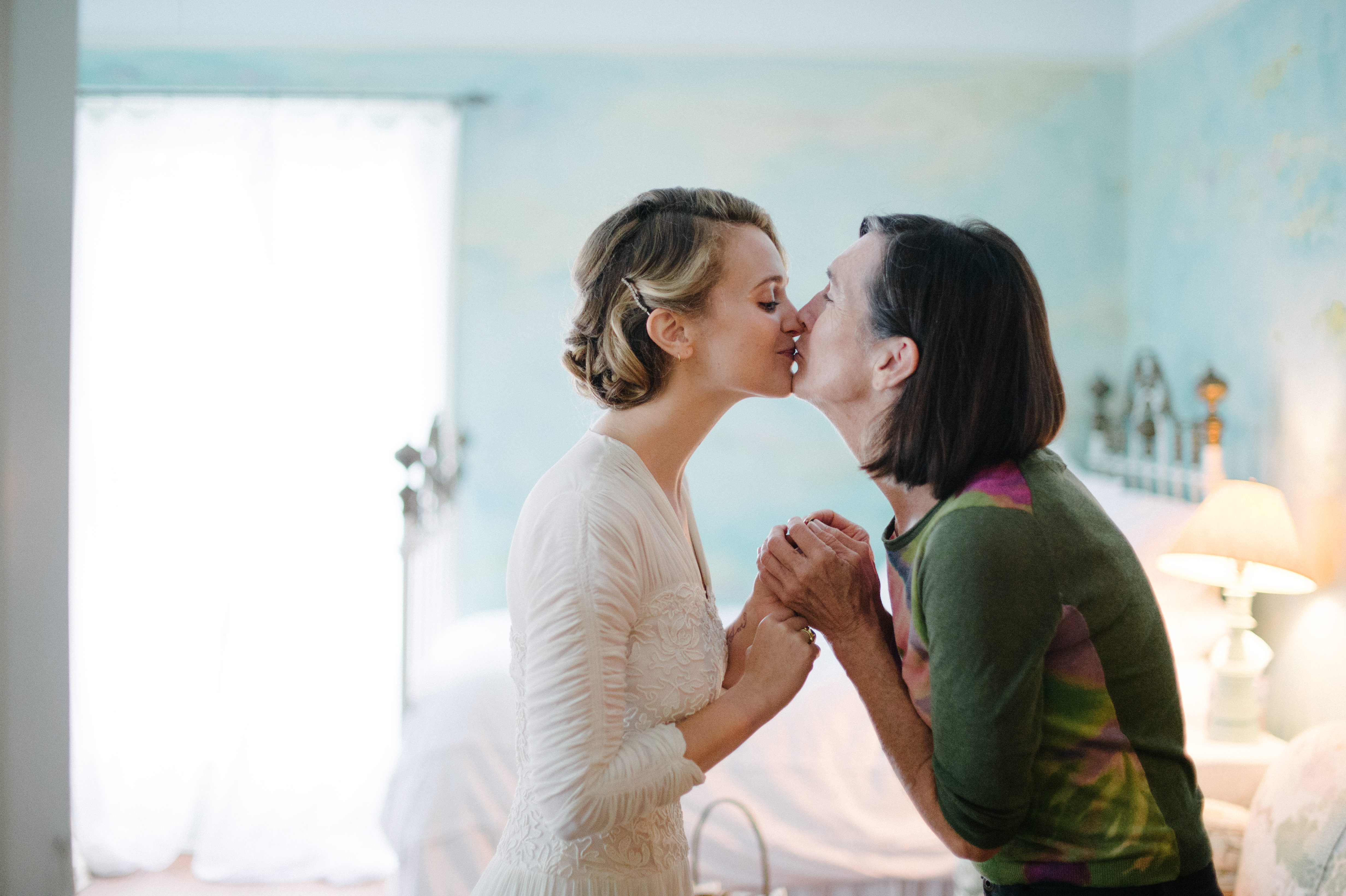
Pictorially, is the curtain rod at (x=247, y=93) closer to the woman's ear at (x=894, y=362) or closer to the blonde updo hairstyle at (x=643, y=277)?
the blonde updo hairstyle at (x=643, y=277)

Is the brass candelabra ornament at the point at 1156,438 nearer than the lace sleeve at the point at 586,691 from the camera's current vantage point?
No

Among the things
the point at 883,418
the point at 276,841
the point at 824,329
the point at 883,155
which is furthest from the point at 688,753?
the point at 883,155

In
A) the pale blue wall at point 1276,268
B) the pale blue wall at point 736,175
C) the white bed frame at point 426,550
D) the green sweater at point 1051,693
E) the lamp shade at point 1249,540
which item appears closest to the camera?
the green sweater at point 1051,693

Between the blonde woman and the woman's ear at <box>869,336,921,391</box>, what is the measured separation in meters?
0.17

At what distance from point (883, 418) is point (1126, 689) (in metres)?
0.39

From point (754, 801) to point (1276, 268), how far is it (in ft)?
6.85

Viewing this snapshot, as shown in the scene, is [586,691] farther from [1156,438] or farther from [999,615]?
[1156,438]

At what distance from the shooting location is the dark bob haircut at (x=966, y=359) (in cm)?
101

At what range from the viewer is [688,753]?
102 centimetres

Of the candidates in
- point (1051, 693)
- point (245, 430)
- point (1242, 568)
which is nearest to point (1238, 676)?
point (1242, 568)

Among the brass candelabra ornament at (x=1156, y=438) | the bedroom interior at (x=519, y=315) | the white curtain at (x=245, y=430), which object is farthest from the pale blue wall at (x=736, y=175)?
the white curtain at (x=245, y=430)

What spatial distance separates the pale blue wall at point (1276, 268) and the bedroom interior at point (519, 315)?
0.01 m

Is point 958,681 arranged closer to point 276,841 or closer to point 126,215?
point 276,841

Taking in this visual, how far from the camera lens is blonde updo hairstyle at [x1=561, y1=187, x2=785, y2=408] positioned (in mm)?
1188
